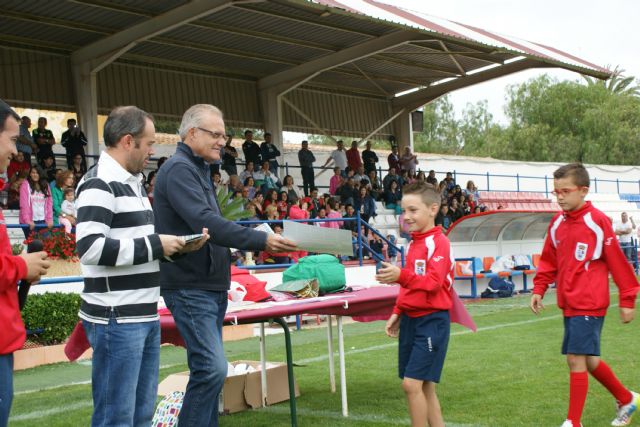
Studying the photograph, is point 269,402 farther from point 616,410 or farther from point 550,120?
point 550,120

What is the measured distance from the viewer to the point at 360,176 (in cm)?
2605

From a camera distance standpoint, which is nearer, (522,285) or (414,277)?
(414,277)

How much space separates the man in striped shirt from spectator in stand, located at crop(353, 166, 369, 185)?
66.8 feet

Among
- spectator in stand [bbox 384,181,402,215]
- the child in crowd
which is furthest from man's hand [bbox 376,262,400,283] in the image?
spectator in stand [bbox 384,181,402,215]

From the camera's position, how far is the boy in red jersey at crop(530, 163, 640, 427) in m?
5.75

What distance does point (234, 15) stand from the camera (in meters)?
20.9

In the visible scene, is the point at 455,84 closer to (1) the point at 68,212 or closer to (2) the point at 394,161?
(2) the point at 394,161

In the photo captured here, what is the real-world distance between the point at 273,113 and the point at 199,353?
22822mm

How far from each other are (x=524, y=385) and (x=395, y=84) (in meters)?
24.1

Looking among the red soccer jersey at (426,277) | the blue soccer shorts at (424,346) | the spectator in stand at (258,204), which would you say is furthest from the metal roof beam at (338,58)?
the blue soccer shorts at (424,346)

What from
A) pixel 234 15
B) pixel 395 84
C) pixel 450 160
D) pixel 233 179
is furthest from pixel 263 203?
pixel 450 160

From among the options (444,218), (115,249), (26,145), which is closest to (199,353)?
(115,249)

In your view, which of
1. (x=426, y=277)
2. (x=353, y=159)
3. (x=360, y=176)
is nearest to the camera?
(x=426, y=277)

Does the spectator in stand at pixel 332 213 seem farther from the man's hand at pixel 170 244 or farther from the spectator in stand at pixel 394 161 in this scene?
the man's hand at pixel 170 244
